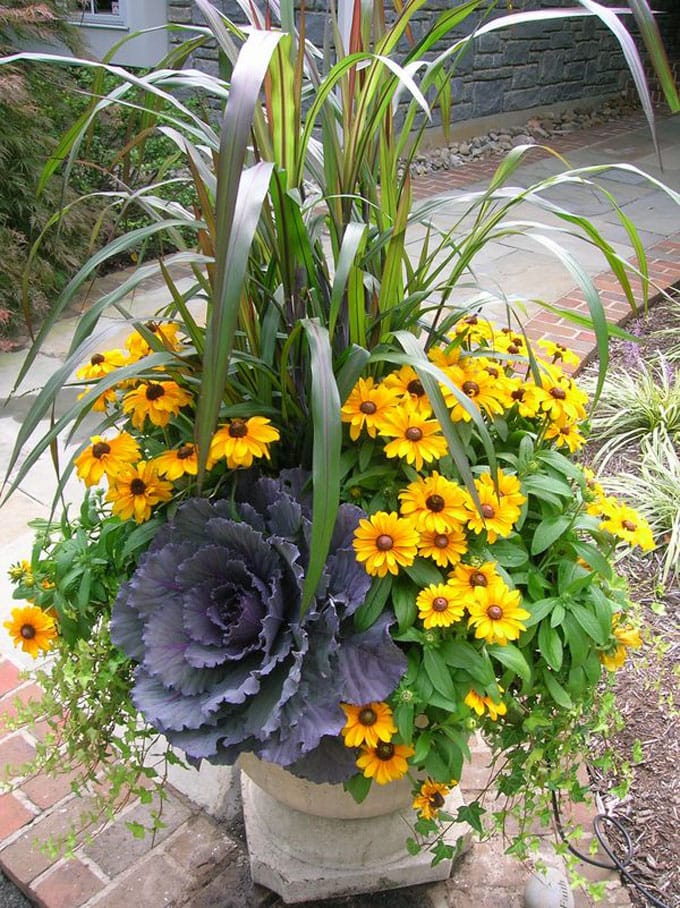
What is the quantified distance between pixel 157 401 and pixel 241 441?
0.51 ft

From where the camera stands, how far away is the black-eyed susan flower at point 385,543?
1109 mm

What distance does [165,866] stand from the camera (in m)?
1.55

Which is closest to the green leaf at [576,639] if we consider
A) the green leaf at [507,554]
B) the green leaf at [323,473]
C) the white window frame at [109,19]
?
the green leaf at [507,554]

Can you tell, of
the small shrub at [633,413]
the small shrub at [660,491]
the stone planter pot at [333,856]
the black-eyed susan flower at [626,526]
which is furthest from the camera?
the small shrub at [633,413]

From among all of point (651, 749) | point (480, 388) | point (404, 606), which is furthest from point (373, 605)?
point (651, 749)

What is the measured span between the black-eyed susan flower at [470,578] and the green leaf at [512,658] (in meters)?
0.09

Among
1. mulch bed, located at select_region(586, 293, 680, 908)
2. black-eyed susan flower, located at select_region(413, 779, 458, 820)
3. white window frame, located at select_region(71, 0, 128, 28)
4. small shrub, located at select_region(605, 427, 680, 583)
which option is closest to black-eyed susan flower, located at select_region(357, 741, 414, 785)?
black-eyed susan flower, located at select_region(413, 779, 458, 820)

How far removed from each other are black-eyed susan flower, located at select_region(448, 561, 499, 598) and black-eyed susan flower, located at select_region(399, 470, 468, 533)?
65 millimetres

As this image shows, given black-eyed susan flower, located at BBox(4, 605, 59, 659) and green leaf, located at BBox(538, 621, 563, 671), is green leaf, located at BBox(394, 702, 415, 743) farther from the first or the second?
black-eyed susan flower, located at BBox(4, 605, 59, 659)

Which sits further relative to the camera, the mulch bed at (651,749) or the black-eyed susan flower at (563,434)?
the mulch bed at (651,749)

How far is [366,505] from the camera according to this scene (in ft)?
4.09

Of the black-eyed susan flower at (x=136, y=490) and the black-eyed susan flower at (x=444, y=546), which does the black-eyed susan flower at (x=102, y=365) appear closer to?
the black-eyed susan flower at (x=136, y=490)

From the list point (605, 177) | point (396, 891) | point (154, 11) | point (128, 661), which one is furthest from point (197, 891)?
point (154, 11)

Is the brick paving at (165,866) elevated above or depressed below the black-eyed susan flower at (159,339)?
below
